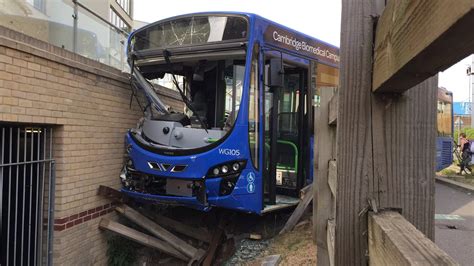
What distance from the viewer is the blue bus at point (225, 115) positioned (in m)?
5.88

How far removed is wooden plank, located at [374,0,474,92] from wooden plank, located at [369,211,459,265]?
37 cm

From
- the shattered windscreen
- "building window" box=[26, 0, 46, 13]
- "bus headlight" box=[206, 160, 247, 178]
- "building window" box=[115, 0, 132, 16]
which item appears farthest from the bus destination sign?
"building window" box=[115, 0, 132, 16]

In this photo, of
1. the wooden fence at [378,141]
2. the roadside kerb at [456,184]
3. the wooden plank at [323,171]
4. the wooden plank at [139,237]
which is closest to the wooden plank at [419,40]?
the wooden fence at [378,141]

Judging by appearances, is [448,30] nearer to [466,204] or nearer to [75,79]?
[75,79]

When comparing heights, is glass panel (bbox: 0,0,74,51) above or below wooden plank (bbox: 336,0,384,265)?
above

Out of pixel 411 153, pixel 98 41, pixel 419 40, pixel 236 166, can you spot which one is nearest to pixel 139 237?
pixel 236 166

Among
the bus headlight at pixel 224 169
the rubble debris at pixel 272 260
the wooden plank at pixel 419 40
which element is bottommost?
the rubble debris at pixel 272 260

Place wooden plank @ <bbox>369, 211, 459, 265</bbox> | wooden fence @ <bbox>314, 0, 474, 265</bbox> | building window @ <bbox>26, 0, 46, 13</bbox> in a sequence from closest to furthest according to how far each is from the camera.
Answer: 1. wooden plank @ <bbox>369, 211, 459, 265</bbox>
2. wooden fence @ <bbox>314, 0, 474, 265</bbox>
3. building window @ <bbox>26, 0, 46, 13</bbox>

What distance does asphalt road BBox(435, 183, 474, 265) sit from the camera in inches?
239

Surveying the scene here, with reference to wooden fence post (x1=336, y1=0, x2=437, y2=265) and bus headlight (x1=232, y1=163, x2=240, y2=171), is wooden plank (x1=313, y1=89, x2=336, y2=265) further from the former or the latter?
bus headlight (x1=232, y1=163, x2=240, y2=171)

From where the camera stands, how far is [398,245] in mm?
932

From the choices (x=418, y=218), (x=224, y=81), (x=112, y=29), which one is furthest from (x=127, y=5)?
(x=418, y=218)

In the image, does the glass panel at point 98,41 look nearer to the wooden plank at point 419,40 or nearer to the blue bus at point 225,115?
the blue bus at point 225,115

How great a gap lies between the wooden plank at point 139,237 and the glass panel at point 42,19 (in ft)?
9.24
